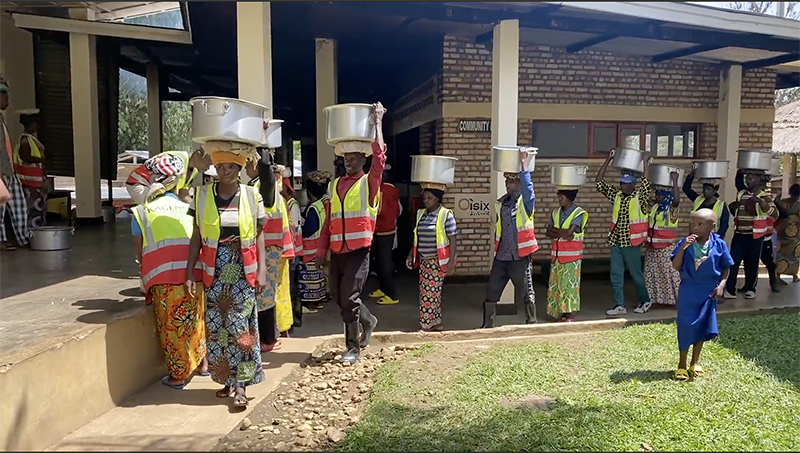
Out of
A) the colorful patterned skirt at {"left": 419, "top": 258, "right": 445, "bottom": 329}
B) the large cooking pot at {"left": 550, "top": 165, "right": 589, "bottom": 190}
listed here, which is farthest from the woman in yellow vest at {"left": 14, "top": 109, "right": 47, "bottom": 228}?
the large cooking pot at {"left": 550, "top": 165, "right": 589, "bottom": 190}

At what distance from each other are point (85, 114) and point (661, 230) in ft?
30.6

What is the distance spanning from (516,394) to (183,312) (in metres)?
2.57

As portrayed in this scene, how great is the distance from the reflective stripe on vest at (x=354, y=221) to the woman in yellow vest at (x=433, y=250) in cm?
131

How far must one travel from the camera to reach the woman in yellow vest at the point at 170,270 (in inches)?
167

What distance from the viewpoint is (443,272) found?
6.19 metres

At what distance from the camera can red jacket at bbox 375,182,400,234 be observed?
7.24 meters

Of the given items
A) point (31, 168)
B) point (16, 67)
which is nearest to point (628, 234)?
point (31, 168)

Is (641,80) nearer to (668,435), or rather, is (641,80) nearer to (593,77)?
(593,77)

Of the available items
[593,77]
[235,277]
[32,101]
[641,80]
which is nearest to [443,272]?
[235,277]

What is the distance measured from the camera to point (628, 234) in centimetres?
701

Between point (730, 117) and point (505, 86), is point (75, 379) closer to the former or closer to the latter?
point (505, 86)

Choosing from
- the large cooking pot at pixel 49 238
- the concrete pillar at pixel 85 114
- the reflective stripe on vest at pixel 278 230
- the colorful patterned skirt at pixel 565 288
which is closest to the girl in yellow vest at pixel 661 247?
the colorful patterned skirt at pixel 565 288

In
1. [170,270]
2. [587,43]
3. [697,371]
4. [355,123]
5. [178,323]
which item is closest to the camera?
[170,270]

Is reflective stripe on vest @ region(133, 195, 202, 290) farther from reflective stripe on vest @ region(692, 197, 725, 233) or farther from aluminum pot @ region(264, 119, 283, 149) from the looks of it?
reflective stripe on vest @ region(692, 197, 725, 233)
